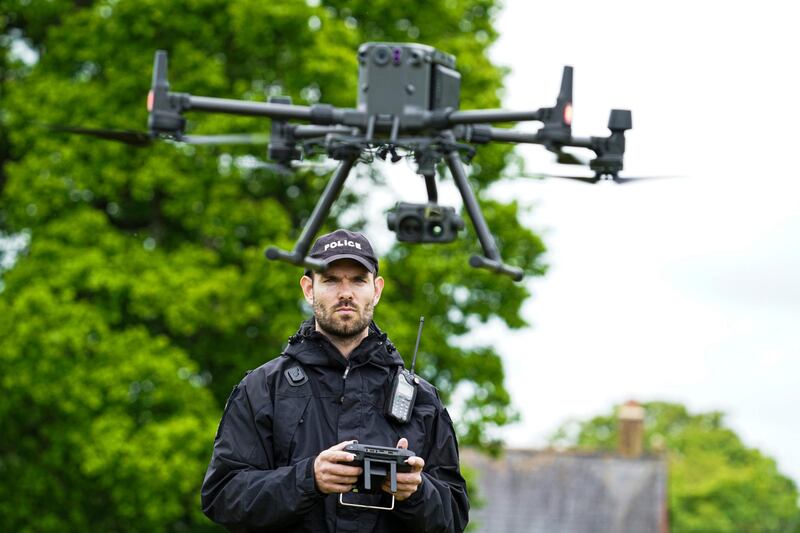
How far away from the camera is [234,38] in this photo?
22.9 m

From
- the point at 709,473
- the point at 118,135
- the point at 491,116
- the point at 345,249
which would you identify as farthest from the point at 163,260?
the point at 709,473

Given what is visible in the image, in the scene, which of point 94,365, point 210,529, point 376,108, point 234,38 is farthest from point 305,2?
point 376,108

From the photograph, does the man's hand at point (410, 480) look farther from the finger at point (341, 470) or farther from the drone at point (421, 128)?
the drone at point (421, 128)

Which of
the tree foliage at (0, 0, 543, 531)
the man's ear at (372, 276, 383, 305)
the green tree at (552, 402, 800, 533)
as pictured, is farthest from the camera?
the green tree at (552, 402, 800, 533)

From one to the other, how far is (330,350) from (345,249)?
381mm

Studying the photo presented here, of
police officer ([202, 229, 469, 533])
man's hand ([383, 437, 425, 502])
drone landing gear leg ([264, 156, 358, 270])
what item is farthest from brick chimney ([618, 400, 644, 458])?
man's hand ([383, 437, 425, 502])

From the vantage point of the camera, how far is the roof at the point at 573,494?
4638 centimetres

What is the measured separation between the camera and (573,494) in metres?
47.0

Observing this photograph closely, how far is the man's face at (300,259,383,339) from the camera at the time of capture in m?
5.88

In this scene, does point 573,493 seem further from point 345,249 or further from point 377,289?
point 345,249

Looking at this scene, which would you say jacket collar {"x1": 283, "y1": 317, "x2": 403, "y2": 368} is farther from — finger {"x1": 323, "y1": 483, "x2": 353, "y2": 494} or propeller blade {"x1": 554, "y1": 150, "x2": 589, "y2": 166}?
propeller blade {"x1": 554, "y1": 150, "x2": 589, "y2": 166}

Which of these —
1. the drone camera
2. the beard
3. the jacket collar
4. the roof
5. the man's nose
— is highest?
the drone camera

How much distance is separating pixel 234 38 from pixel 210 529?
7056mm

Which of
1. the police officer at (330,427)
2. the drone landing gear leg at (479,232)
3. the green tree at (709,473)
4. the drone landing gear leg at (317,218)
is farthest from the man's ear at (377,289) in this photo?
the green tree at (709,473)
